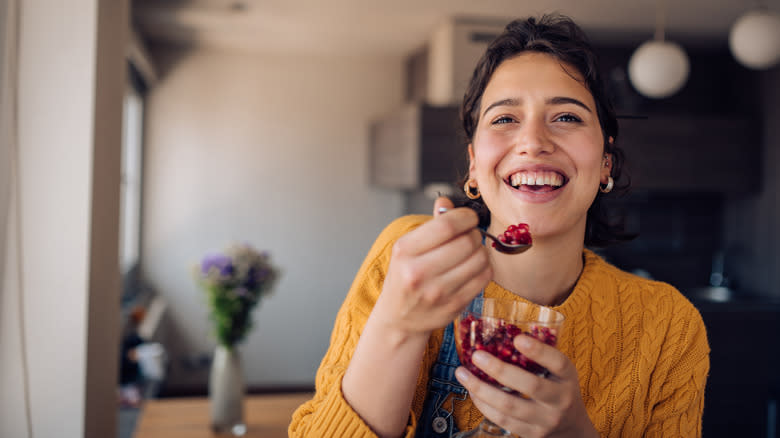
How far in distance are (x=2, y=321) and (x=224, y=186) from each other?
379 centimetres

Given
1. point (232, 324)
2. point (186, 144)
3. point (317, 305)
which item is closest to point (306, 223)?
point (317, 305)

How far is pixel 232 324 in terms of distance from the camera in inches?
79.0

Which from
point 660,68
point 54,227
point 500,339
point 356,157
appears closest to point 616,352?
point 500,339

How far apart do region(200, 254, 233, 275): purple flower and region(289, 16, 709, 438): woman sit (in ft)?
3.57

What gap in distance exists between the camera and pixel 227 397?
6.40ft

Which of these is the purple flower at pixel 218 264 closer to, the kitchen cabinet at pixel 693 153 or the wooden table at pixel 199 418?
the wooden table at pixel 199 418

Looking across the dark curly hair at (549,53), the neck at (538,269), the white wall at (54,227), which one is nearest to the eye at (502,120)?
the dark curly hair at (549,53)

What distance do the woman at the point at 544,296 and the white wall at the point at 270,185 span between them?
396cm

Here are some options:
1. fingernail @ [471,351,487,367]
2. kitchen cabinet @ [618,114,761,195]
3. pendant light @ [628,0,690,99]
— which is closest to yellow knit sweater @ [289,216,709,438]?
fingernail @ [471,351,487,367]

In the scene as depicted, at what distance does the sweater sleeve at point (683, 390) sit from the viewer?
3.28ft

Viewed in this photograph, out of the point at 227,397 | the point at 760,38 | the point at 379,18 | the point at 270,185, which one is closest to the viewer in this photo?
the point at 227,397

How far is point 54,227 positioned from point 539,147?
0.99 m

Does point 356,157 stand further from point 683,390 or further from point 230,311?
point 683,390

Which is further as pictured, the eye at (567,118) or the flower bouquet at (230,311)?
the flower bouquet at (230,311)
